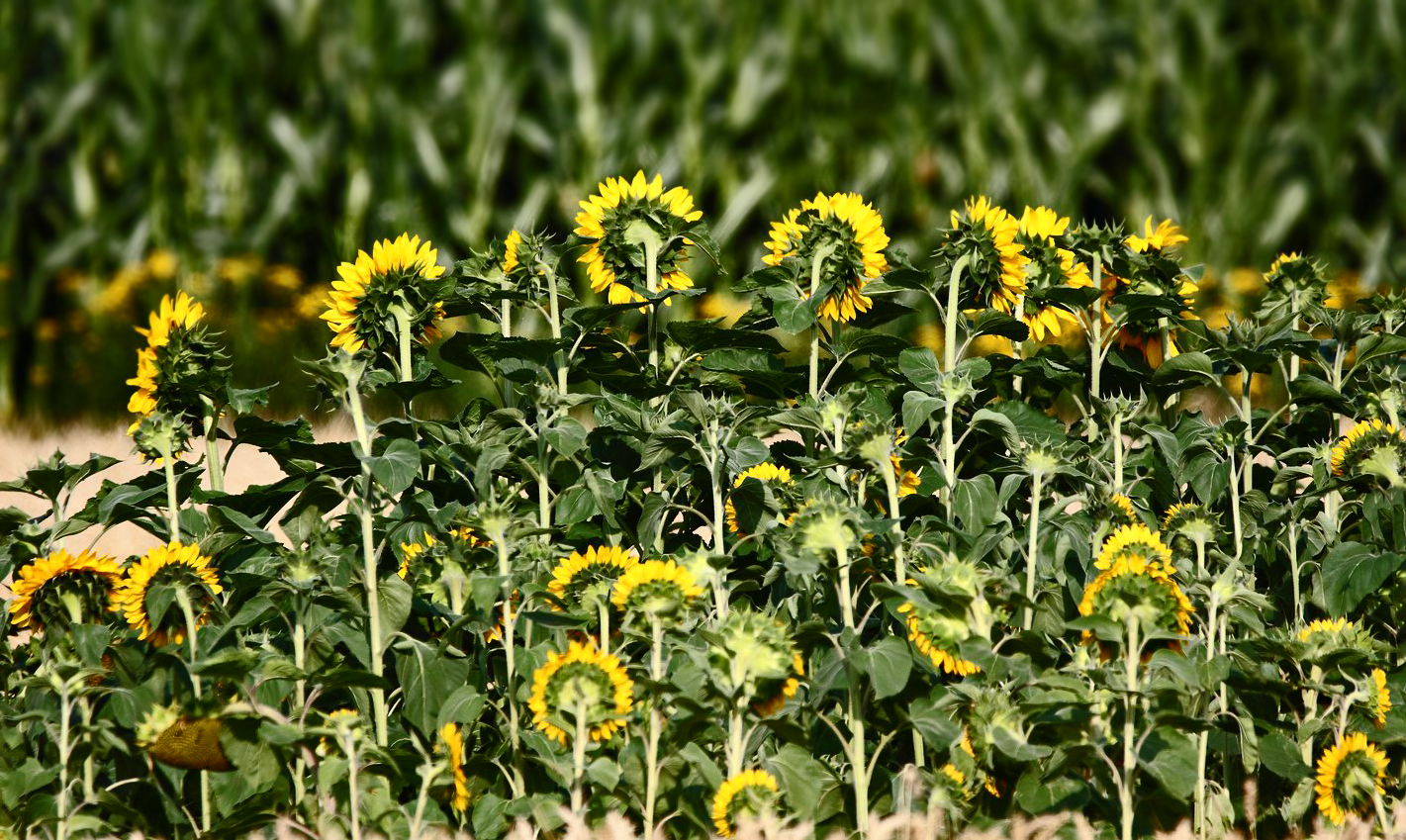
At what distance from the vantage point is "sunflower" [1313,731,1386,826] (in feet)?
6.68

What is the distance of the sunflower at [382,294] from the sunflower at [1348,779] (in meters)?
1.52

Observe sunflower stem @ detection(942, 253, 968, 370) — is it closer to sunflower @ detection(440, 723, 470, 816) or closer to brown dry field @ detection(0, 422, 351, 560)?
sunflower @ detection(440, 723, 470, 816)

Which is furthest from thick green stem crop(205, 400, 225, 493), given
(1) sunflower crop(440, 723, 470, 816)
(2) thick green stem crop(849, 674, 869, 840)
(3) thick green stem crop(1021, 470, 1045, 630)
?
(3) thick green stem crop(1021, 470, 1045, 630)

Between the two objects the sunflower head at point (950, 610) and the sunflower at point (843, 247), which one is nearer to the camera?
the sunflower head at point (950, 610)

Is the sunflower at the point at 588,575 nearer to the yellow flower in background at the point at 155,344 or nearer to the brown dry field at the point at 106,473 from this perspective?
the yellow flower in background at the point at 155,344

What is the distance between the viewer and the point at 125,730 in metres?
2.16

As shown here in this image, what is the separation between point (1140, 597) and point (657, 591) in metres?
0.65

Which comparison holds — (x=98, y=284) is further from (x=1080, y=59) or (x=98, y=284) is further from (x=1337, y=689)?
(x=1337, y=689)


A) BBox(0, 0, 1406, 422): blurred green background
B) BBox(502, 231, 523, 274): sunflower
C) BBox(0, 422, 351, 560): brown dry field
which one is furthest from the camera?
BBox(0, 0, 1406, 422): blurred green background

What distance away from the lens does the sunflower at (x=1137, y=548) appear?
2.01 m

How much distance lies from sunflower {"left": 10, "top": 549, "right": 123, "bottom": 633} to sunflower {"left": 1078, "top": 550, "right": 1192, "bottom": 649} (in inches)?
58.5

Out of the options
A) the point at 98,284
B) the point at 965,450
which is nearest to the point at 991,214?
the point at 965,450

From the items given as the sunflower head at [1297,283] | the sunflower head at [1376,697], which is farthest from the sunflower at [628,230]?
the sunflower head at [1376,697]

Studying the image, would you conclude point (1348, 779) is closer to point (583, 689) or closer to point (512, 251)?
point (583, 689)
